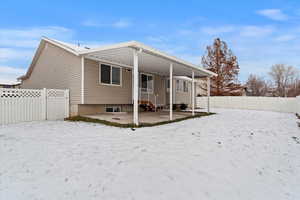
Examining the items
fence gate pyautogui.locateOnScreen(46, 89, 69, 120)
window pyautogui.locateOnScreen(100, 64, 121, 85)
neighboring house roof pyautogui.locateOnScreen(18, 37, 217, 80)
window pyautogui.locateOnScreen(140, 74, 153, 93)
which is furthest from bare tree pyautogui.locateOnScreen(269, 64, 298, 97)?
fence gate pyautogui.locateOnScreen(46, 89, 69, 120)

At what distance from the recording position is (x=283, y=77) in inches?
1305

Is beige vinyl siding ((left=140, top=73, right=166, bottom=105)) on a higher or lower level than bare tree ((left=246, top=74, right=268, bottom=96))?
lower

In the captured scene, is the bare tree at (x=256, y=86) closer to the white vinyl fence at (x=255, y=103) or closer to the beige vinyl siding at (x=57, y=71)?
the white vinyl fence at (x=255, y=103)

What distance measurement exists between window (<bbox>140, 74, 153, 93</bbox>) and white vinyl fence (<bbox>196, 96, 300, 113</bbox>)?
10488 millimetres

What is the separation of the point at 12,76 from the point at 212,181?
34812mm

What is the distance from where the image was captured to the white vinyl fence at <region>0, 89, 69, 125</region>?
277 inches

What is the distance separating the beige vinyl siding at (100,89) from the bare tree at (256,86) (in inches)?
1224

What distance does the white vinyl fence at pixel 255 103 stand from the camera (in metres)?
16.5

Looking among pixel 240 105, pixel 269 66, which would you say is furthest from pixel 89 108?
pixel 269 66

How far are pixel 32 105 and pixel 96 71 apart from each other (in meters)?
3.14

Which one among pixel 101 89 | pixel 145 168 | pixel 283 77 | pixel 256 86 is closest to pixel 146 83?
pixel 101 89

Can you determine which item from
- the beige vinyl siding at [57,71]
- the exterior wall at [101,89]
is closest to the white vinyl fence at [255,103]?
the exterior wall at [101,89]

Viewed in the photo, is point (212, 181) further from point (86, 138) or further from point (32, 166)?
point (86, 138)

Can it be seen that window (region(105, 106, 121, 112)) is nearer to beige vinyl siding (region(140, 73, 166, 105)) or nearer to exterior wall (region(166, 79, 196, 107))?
beige vinyl siding (region(140, 73, 166, 105))
